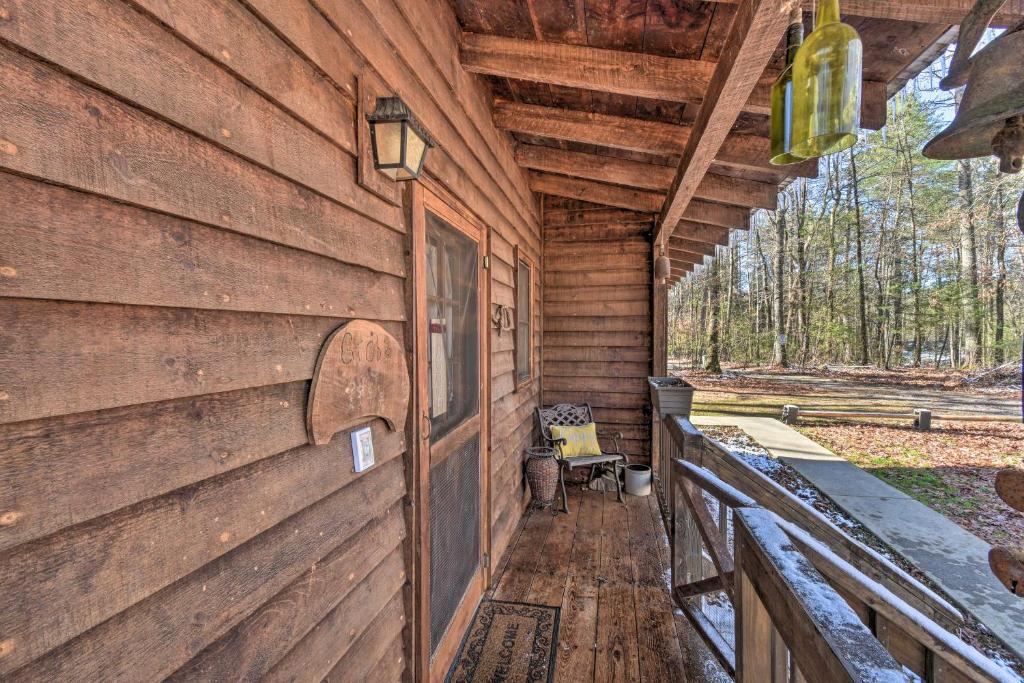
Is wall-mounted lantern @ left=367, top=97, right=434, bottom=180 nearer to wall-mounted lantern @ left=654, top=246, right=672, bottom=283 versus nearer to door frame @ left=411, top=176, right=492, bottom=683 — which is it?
door frame @ left=411, top=176, right=492, bottom=683

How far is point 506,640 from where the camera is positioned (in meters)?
2.25

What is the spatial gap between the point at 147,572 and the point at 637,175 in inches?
138

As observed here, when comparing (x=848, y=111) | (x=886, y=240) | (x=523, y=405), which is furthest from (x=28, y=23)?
(x=886, y=240)

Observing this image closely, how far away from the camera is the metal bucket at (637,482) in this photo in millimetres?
4207

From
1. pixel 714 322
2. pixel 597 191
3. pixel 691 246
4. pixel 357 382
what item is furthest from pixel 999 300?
pixel 357 382

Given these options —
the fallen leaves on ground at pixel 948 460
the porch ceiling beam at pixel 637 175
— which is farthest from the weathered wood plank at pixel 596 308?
the fallen leaves on ground at pixel 948 460

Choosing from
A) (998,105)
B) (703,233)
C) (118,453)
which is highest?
(703,233)

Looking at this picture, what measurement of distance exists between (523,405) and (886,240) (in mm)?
18257

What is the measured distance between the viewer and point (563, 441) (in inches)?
164

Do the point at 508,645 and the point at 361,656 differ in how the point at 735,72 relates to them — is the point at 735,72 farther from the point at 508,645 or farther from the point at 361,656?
the point at 508,645

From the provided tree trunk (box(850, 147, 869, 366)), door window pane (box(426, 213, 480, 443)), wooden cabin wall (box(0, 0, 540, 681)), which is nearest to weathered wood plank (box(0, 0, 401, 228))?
wooden cabin wall (box(0, 0, 540, 681))

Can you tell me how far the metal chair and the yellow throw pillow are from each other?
82mm

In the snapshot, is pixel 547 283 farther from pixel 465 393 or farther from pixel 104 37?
pixel 104 37

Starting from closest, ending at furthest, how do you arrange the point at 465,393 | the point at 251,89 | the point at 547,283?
the point at 251,89, the point at 465,393, the point at 547,283
